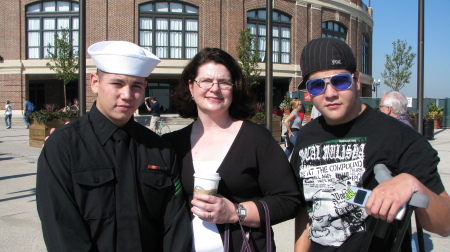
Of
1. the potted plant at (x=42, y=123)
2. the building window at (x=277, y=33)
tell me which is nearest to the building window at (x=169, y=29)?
the building window at (x=277, y=33)

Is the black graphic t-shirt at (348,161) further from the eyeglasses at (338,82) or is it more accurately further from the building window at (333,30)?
the building window at (333,30)

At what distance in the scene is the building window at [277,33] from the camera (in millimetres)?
31406

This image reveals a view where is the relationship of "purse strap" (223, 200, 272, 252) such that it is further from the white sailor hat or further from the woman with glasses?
the white sailor hat

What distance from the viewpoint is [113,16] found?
94.4ft

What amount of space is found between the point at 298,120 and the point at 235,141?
7.82 m

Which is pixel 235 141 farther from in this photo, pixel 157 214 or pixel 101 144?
pixel 101 144

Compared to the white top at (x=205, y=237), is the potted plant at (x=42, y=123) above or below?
above

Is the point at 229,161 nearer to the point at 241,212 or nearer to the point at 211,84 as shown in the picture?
the point at 241,212

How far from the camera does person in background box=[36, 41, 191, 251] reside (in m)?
1.69

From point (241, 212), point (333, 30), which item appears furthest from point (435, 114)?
point (241, 212)

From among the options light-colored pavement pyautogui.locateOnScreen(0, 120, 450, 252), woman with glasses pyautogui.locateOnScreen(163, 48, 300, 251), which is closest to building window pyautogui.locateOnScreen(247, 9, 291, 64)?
light-colored pavement pyautogui.locateOnScreen(0, 120, 450, 252)

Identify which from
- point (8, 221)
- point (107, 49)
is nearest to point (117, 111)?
point (107, 49)

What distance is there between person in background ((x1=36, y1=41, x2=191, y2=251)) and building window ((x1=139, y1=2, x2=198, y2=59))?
28.4 m

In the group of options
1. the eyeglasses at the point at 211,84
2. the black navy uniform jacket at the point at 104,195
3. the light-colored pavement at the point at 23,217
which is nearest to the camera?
the black navy uniform jacket at the point at 104,195
